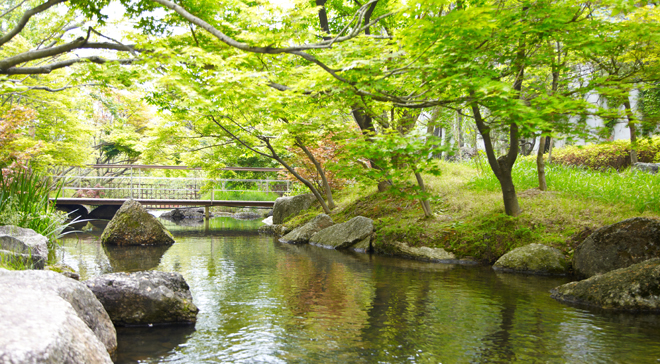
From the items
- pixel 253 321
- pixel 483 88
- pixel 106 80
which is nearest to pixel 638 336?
pixel 483 88

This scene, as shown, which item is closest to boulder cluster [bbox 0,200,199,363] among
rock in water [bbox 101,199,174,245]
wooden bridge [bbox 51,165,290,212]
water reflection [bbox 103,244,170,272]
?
water reflection [bbox 103,244,170,272]

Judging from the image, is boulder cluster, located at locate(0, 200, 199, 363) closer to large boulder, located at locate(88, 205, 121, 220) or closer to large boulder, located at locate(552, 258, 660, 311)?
large boulder, located at locate(552, 258, 660, 311)

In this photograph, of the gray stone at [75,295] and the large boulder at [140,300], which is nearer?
the gray stone at [75,295]

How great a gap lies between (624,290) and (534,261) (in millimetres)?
2161

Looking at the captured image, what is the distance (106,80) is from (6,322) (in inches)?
215

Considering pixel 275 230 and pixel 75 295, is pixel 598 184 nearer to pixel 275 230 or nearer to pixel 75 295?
pixel 275 230

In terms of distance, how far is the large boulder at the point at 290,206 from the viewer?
1462 centimetres

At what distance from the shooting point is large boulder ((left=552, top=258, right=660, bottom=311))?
16.0 feet

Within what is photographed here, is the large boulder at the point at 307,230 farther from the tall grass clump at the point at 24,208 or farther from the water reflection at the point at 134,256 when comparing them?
the tall grass clump at the point at 24,208

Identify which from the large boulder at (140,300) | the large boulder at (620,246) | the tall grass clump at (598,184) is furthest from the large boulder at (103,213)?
the large boulder at (620,246)

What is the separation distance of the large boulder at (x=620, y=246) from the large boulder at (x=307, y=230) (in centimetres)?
676

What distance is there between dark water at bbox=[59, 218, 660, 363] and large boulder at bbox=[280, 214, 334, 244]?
381 centimetres

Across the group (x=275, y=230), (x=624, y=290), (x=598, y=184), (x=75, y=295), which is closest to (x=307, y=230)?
(x=275, y=230)

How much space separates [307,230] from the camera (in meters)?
11.8
